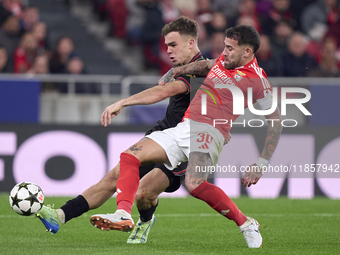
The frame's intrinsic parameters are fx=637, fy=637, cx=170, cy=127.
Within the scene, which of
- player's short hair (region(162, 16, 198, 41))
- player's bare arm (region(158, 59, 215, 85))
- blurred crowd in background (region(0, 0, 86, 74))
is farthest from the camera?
blurred crowd in background (region(0, 0, 86, 74))

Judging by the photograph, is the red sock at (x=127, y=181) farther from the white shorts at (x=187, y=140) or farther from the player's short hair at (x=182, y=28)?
the player's short hair at (x=182, y=28)

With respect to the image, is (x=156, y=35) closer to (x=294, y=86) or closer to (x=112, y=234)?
(x=294, y=86)

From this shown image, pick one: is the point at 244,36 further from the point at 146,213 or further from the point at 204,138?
the point at 146,213

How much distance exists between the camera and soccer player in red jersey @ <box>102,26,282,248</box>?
5281mm

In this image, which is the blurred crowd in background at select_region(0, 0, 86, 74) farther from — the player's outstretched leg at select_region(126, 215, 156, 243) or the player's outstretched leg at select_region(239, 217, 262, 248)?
the player's outstretched leg at select_region(239, 217, 262, 248)

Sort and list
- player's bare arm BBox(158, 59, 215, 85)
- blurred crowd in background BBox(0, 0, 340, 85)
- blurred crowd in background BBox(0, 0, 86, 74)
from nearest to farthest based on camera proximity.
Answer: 1. player's bare arm BBox(158, 59, 215, 85)
2. blurred crowd in background BBox(0, 0, 86, 74)
3. blurred crowd in background BBox(0, 0, 340, 85)

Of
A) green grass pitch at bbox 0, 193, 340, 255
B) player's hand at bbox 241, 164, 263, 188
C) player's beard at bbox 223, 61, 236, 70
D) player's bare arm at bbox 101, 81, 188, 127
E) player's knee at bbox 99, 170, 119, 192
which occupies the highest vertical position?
player's beard at bbox 223, 61, 236, 70

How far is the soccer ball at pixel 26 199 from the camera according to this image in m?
5.36

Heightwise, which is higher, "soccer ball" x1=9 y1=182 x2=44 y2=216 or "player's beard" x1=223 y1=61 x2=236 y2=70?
"player's beard" x1=223 y1=61 x2=236 y2=70

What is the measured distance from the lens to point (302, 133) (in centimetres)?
1009

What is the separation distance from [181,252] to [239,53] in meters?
1.76

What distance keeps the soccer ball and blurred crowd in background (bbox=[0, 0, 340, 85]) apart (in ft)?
18.7

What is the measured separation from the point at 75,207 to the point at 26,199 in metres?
0.42

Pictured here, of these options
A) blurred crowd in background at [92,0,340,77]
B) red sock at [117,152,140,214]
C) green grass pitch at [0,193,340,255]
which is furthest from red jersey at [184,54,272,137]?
blurred crowd in background at [92,0,340,77]
